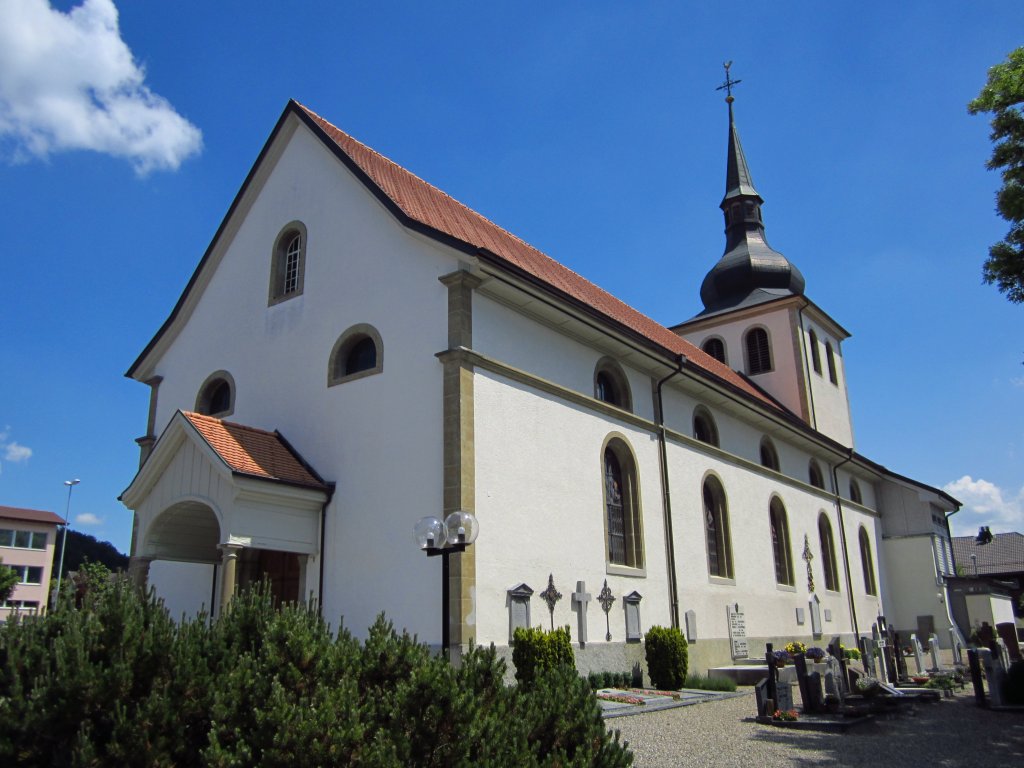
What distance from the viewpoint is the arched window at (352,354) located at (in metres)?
15.1

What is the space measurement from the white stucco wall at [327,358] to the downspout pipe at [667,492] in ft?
22.5

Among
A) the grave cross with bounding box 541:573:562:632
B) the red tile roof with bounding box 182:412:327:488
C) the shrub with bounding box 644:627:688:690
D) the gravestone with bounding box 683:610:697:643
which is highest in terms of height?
the red tile roof with bounding box 182:412:327:488

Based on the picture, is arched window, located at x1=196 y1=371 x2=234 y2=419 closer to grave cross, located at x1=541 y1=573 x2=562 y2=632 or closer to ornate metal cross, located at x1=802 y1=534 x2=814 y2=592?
grave cross, located at x1=541 y1=573 x2=562 y2=632

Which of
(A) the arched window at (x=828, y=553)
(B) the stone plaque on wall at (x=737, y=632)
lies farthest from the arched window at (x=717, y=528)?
(A) the arched window at (x=828, y=553)

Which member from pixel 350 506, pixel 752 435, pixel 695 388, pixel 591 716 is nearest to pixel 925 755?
pixel 591 716

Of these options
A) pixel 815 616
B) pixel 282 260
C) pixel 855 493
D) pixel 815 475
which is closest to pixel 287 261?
pixel 282 260

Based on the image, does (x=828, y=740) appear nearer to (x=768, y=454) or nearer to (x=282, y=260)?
(x=282, y=260)

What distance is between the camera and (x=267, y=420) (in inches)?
635

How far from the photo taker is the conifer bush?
17.1ft

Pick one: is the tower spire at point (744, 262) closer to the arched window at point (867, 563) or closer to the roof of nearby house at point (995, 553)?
the arched window at point (867, 563)

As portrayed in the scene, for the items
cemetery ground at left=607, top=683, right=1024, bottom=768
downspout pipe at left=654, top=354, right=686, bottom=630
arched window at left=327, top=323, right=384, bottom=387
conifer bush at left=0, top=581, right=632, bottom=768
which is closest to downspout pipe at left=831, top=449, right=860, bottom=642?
downspout pipe at left=654, top=354, right=686, bottom=630

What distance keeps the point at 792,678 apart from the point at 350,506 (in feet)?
34.7

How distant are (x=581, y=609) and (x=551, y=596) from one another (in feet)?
3.22

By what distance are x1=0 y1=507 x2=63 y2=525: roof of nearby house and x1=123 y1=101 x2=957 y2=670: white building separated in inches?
1991
